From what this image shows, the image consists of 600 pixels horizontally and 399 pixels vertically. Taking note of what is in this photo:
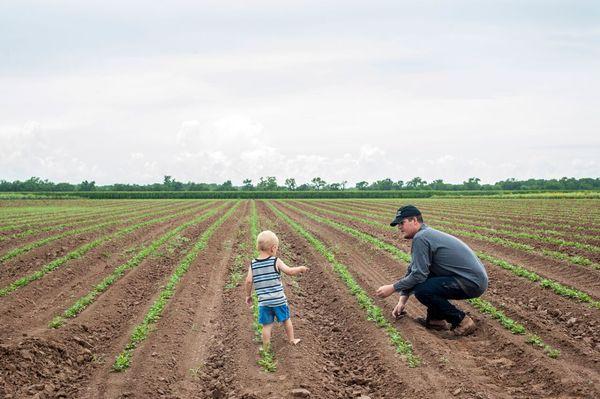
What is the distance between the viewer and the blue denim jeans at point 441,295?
747 cm

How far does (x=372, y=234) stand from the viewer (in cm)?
2084

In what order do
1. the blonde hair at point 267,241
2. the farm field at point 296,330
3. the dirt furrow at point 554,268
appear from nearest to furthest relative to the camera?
1. the farm field at point 296,330
2. the blonde hair at point 267,241
3. the dirt furrow at point 554,268

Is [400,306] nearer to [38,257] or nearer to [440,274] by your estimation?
[440,274]

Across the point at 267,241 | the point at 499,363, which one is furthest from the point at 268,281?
the point at 499,363

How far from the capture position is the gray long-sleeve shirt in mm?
7488

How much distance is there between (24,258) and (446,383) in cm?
1302

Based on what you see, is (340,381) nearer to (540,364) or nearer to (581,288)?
(540,364)

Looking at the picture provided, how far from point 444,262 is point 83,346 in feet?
17.4

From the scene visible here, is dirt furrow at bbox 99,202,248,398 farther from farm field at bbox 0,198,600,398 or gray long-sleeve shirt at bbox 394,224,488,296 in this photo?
gray long-sleeve shirt at bbox 394,224,488,296

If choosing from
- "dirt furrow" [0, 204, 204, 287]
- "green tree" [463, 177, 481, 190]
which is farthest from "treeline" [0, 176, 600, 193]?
"dirt furrow" [0, 204, 204, 287]

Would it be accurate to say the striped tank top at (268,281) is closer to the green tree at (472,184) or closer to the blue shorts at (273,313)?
the blue shorts at (273,313)

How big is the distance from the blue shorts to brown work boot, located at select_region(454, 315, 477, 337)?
2711mm

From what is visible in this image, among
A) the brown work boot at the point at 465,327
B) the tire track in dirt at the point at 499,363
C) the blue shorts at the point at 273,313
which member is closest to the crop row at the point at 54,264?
the blue shorts at the point at 273,313

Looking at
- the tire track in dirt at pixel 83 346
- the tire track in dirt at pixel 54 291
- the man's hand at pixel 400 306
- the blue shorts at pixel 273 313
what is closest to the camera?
the tire track in dirt at pixel 83 346
